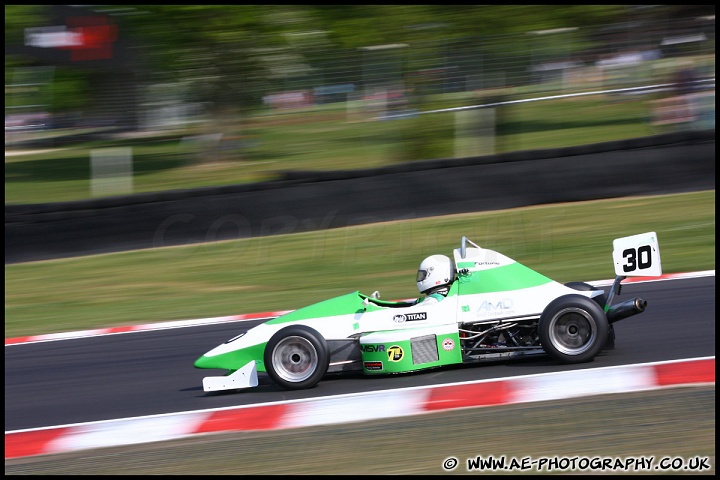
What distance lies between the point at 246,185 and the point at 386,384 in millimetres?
6088

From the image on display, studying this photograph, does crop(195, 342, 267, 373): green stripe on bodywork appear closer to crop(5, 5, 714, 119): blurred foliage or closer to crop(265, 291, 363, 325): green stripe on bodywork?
crop(265, 291, 363, 325): green stripe on bodywork

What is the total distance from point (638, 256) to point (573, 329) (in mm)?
712

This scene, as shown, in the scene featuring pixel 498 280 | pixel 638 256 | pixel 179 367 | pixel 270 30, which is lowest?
pixel 179 367

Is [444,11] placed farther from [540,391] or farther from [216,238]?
[540,391]

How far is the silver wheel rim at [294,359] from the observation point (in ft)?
19.3

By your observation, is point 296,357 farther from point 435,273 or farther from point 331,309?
point 435,273

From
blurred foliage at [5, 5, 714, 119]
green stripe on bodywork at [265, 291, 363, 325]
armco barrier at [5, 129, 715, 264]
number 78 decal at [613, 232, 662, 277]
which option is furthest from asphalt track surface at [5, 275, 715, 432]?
blurred foliage at [5, 5, 714, 119]

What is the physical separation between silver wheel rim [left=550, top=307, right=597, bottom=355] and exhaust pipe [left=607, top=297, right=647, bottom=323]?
32cm

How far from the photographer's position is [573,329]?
574 centimetres

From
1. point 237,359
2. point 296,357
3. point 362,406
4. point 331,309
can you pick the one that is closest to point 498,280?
point 331,309

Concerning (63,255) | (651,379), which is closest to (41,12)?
(63,255)

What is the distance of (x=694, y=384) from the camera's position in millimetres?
5160

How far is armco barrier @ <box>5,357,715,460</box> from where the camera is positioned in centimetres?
526

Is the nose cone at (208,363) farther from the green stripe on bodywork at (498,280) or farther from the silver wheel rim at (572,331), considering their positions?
the silver wheel rim at (572,331)
